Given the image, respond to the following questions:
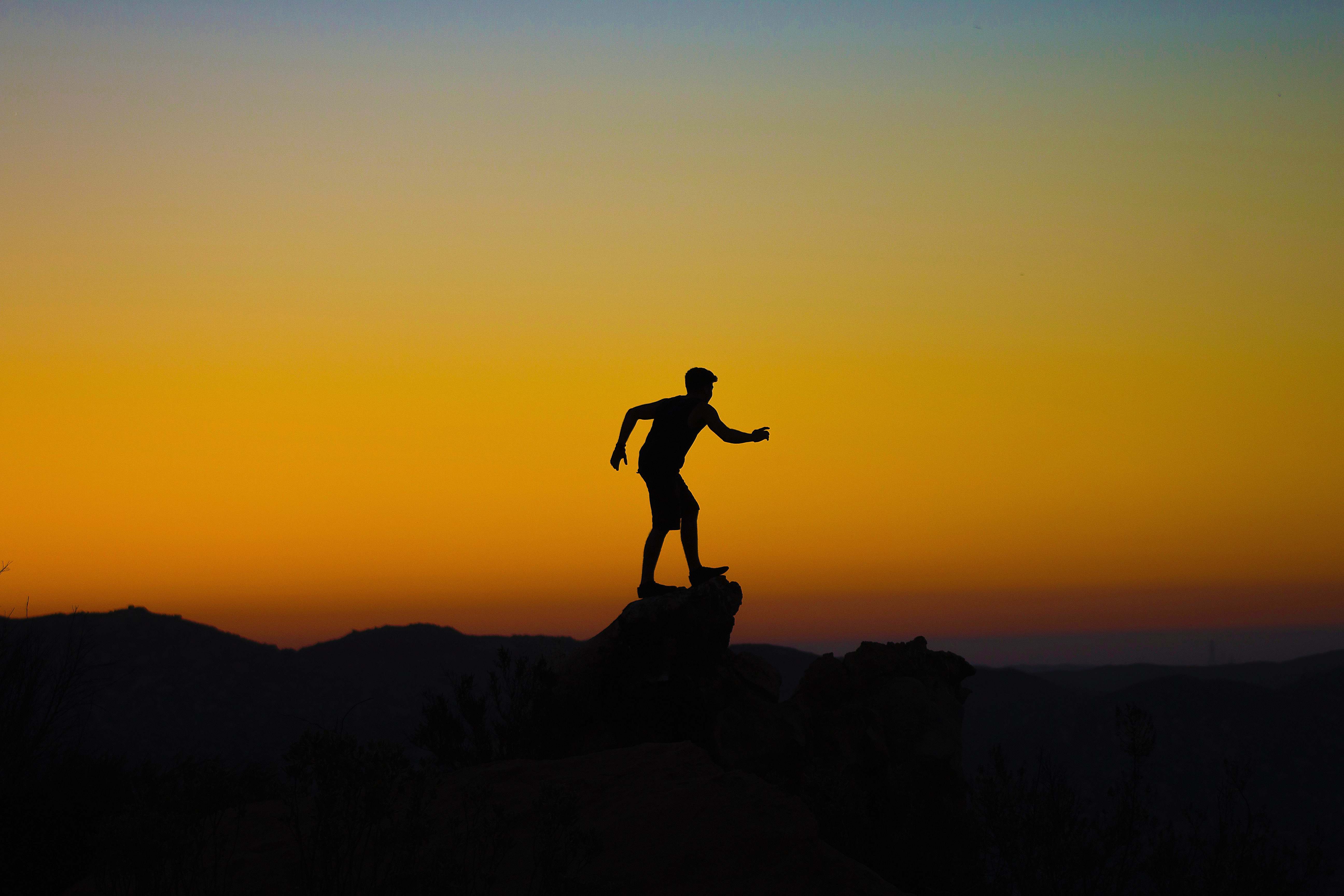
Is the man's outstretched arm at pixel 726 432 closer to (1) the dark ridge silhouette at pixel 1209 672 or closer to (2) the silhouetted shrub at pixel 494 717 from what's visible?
A: (2) the silhouetted shrub at pixel 494 717

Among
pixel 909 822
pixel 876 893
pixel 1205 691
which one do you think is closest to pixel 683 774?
pixel 876 893

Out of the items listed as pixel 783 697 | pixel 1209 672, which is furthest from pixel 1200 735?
pixel 1209 672

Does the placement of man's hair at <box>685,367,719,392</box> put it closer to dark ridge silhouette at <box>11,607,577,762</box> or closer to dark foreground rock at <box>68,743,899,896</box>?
dark foreground rock at <box>68,743,899,896</box>


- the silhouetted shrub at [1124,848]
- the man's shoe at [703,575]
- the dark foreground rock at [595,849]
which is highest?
the man's shoe at [703,575]

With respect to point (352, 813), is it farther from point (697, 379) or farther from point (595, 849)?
point (697, 379)

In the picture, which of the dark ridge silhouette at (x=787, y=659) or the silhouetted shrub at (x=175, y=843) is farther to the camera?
the dark ridge silhouette at (x=787, y=659)

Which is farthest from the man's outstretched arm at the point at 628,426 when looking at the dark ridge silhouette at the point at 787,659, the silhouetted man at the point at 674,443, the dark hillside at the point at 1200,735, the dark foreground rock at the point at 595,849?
the dark ridge silhouette at the point at 787,659

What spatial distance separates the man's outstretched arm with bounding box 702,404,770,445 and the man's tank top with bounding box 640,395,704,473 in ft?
0.35

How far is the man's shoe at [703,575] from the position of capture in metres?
12.9

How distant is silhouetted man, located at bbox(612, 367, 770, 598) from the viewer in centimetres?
1252

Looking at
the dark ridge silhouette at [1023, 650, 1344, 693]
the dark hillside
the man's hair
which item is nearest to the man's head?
the man's hair

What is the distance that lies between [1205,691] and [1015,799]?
318 ft

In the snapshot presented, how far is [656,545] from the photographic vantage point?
12.8 meters

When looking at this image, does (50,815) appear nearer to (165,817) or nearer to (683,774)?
(165,817)
